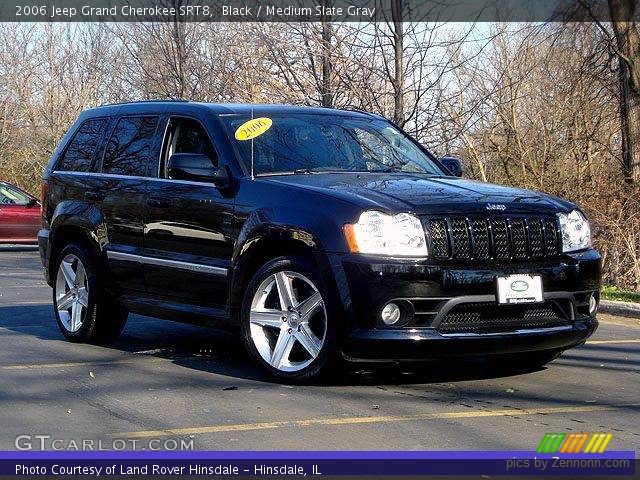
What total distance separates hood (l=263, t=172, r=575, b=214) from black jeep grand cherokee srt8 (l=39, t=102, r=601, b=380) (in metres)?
0.01

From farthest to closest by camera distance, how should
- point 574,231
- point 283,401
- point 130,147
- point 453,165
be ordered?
point 453,165 < point 130,147 < point 574,231 < point 283,401

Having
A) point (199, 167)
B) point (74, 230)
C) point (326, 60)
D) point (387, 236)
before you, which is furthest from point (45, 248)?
point (326, 60)

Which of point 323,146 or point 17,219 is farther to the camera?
point 17,219

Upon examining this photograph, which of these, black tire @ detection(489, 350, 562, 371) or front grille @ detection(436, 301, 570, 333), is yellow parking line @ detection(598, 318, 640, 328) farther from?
front grille @ detection(436, 301, 570, 333)

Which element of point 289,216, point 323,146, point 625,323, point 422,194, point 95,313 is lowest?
point 625,323

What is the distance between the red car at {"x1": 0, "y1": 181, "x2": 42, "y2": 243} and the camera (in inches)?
958

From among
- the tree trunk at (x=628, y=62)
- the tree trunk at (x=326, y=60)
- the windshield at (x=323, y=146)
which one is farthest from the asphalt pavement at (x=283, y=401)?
the tree trunk at (x=628, y=62)

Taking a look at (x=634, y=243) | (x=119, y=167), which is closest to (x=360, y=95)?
(x=634, y=243)

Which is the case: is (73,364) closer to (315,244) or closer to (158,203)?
(158,203)

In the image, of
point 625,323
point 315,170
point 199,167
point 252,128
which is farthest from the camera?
point 625,323

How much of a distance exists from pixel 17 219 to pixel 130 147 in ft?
52.8

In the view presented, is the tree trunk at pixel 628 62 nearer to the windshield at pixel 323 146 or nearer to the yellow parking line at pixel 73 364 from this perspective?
the windshield at pixel 323 146

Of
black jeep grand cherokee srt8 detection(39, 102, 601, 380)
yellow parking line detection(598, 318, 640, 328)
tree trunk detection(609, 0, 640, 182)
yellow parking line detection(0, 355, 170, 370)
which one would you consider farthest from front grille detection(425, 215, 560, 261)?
tree trunk detection(609, 0, 640, 182)

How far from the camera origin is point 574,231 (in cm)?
768
